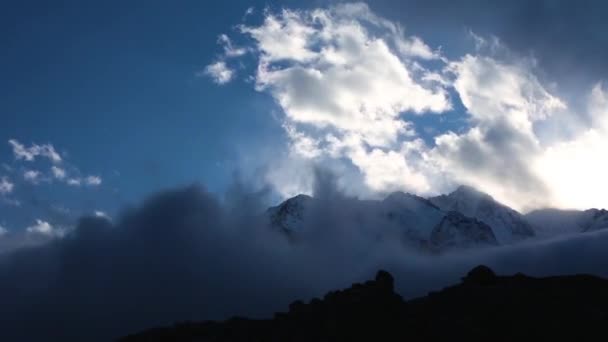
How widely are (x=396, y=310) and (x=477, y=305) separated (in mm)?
14662

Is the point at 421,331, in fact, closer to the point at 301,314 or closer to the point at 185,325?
the point at 301,314

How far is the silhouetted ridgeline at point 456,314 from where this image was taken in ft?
362

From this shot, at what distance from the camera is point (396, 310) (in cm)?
12912

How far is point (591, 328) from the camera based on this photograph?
350 ft

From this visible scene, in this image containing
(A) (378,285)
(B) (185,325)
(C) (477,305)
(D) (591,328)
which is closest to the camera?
(D) (591,328)

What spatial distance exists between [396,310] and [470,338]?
876 inches

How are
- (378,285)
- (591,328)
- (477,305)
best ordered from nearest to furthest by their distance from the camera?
(591,328), (477,305), (378,285)

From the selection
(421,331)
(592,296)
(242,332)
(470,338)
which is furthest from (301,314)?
(592,296)

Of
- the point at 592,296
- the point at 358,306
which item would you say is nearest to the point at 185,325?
the point at 358,306

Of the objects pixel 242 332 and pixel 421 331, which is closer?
pixel 421 331

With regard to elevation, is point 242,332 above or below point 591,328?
above

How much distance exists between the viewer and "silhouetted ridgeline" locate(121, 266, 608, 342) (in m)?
110

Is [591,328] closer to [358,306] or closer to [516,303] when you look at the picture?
[516,303]

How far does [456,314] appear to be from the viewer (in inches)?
4818
